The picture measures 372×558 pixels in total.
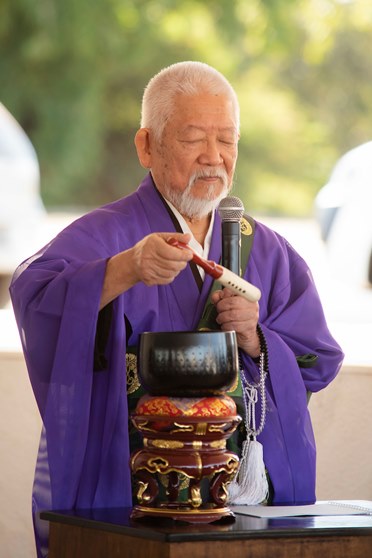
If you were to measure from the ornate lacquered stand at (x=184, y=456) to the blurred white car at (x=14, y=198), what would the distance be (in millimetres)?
5486

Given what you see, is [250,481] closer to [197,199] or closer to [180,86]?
[197,199]

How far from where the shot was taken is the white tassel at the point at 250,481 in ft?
8.82

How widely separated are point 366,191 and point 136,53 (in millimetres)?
7644

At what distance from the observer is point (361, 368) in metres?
3.83

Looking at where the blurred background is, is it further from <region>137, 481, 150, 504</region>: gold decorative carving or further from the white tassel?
<region>137, 481, 150, 504</region>: gold decorative carving

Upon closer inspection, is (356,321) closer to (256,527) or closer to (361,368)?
(361,368)

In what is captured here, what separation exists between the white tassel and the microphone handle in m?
0.45

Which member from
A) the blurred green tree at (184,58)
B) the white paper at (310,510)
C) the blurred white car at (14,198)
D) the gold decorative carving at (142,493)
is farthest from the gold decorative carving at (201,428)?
the blurred green tree at (184,58)

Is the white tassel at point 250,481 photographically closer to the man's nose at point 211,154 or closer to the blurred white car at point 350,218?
the man's nose at point 211,154

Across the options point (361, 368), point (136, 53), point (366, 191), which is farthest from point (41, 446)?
point (136, 53)

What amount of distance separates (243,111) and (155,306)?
15002mm

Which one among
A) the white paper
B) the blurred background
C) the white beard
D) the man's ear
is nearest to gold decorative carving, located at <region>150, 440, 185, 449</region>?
the white paper

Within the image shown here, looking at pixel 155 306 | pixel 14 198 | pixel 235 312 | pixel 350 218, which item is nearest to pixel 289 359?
pixel 235 312

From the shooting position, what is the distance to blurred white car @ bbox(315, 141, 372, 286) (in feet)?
27.7
